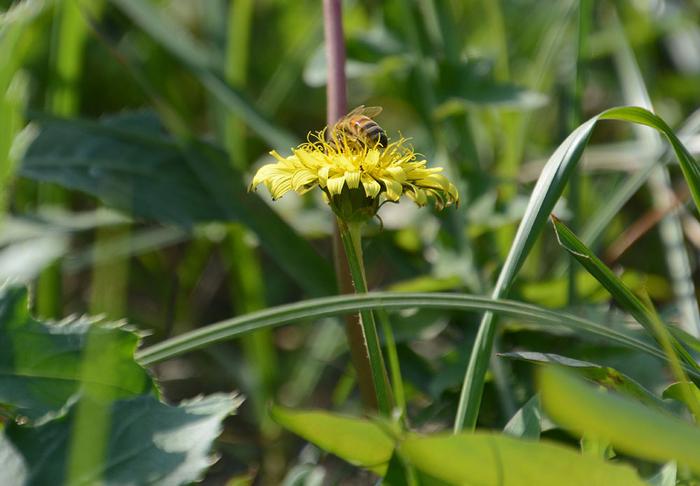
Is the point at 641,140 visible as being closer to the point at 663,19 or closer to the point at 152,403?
the point at 663,19

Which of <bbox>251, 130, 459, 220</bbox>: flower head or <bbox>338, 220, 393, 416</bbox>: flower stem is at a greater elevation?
<bbox>251, 130, 459, 220</bbox>: flower head

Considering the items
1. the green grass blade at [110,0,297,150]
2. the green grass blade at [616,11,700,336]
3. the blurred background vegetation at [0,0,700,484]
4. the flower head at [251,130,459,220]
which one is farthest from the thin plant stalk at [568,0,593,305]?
the green grass blade at [110,0,297,150]

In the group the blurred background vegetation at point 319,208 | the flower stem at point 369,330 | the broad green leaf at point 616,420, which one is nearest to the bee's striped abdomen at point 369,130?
the flower stem at point 369,330

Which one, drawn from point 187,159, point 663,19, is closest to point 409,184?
point 187,159

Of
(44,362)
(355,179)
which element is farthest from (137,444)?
(355,179)

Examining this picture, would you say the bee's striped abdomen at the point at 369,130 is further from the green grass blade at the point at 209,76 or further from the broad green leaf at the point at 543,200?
the green grass blade at the point at 209,76

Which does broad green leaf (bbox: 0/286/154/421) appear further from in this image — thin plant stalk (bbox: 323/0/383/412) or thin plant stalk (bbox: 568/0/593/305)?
thin plant stalk (bbox: 568/0/593/305)
